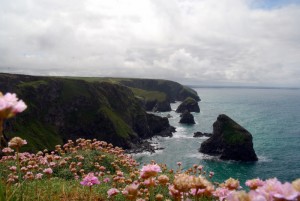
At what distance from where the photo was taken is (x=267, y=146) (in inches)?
3750

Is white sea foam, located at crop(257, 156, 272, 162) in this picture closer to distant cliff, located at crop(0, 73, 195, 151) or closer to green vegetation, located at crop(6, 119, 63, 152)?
distant cliff, located at crop(0, 73, 195, 151)

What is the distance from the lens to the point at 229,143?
275ft

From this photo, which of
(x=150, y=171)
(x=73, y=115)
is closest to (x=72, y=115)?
(x=73, y=115)

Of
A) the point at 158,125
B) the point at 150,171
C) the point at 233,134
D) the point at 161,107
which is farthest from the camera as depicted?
the point at 161,107

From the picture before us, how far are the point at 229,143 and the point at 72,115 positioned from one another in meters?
53.4

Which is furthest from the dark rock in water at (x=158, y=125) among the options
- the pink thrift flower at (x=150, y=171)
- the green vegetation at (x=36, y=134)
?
the pink thrift flower at (x=150, y=171)

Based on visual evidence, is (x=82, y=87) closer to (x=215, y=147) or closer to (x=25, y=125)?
(x=25, y=125)

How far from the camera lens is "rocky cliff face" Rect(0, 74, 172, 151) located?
91812 millimetres

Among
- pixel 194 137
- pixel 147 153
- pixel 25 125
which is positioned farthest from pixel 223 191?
pixel 194 137

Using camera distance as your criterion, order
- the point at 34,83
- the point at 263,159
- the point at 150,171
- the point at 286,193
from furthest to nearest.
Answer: the point at 34,83, the point at 263,159, the point at 150,171, the point at 286,193

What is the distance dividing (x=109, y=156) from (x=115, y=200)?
8.24m

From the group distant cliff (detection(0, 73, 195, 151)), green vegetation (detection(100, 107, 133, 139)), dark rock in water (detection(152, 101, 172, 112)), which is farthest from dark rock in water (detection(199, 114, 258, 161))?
dark rock in water (detection(152, 101, 172, 112))

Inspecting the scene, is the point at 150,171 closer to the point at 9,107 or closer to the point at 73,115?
the point at 9,107

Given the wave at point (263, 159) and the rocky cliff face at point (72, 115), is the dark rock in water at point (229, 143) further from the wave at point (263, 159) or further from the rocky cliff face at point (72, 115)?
the rocky cliff face at point (72, 115)
